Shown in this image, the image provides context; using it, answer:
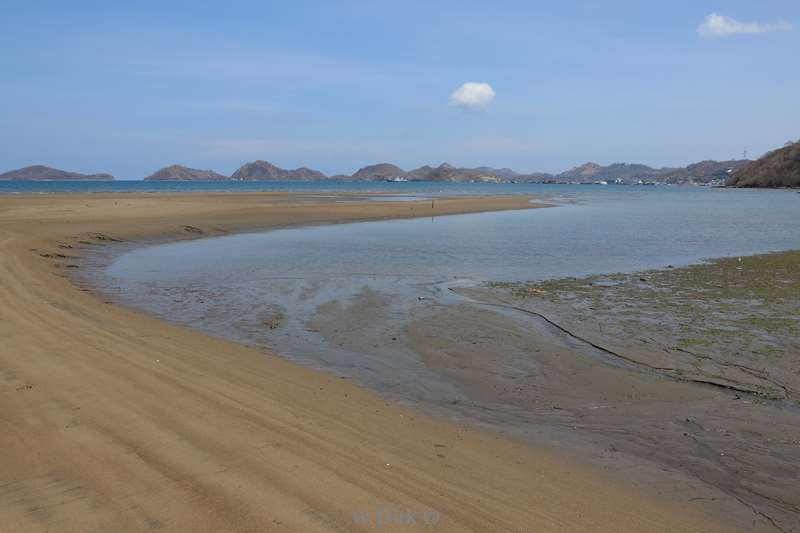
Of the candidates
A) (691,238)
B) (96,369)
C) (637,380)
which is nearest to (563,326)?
(637,380)

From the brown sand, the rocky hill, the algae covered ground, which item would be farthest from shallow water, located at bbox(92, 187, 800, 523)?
the rocky hill

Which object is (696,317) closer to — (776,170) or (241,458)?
(241,458)

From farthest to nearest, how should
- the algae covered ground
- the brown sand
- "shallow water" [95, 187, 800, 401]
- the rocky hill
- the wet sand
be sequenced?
the rocky hill, "shallow water" [95, 187, 800, 401], the algae covered ground, the wet sand, the brown sand

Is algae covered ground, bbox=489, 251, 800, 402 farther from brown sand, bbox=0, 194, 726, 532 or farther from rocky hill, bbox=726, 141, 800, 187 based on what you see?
rocky hill, bbox=726, 141, 800, 187

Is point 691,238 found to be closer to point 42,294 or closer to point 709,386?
point 709,386

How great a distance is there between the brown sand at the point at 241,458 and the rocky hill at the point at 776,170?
503ft

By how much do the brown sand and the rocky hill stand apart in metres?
153

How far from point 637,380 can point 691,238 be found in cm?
2337

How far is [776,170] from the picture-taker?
14175 centimetres

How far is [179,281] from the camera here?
16.3m

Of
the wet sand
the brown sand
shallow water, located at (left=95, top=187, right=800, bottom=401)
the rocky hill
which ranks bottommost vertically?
the wet sand

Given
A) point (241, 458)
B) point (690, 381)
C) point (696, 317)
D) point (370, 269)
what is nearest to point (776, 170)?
point (370, 269)

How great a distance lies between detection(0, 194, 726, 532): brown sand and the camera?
4102mm

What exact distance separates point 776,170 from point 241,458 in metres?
163
